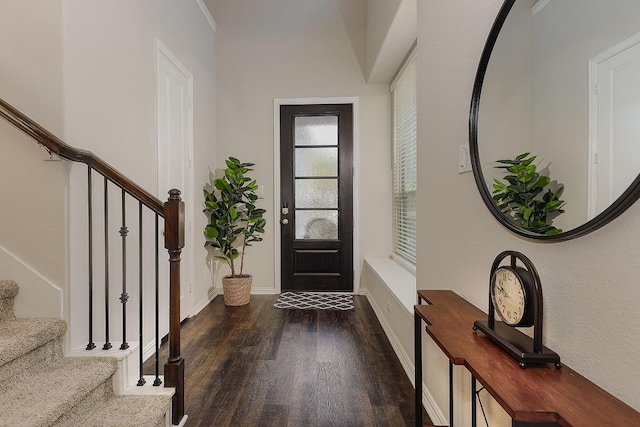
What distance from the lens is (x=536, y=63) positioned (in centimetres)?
93

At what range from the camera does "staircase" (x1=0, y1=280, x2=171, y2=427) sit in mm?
1251

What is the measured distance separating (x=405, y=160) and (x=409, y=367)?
6.95 feet

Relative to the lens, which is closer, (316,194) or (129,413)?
(129,413)

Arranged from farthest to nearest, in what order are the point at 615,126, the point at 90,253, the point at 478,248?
the point at 90,253 → the point at 478,248 → the point at 615,126

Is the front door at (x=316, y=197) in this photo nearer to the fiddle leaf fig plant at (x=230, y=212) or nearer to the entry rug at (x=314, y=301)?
the entry rug at (x=314, y=301)

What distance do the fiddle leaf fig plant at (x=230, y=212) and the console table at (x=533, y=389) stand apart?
289 cm

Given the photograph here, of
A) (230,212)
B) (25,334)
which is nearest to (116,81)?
(25,334)

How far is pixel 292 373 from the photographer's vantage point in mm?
2148

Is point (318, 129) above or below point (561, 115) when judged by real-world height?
above

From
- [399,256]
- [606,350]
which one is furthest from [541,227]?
[399,256]

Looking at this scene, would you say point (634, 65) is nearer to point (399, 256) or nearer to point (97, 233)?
point (97, 233)

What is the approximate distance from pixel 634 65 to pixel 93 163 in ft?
6.63

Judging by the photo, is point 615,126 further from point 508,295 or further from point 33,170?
point 33,170

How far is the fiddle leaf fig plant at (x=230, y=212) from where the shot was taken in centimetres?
362
